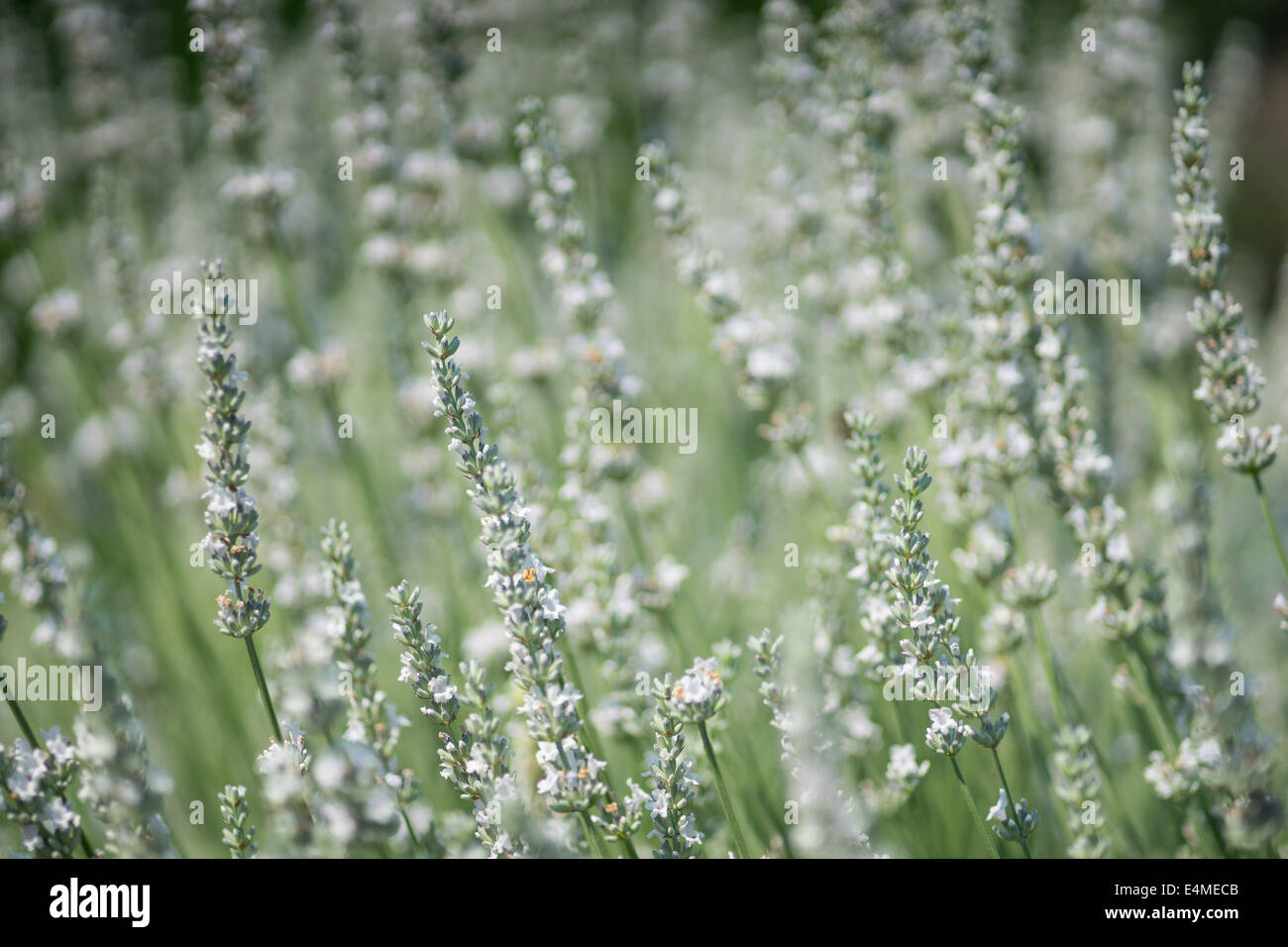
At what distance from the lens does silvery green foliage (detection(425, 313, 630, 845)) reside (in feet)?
5.32

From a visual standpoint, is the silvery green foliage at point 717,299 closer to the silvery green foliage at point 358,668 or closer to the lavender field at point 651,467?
the lavender field at point 651,467

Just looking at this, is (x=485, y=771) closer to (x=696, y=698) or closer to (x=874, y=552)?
(x=696, y=698)

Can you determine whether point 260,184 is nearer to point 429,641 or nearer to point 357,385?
point 357,385

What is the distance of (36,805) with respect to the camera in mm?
1747

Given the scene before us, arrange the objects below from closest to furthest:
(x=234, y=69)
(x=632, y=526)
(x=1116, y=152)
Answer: (x=632, y=526), (x=234, y=69), (x=1116, y=152)

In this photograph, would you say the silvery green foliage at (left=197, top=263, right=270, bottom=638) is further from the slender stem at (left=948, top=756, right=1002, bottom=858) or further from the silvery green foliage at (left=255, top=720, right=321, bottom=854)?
the slender stem at (left=948, top=756, right=1002, bottom=858)

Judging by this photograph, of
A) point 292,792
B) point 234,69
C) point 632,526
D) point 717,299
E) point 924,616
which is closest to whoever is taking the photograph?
point 292,792

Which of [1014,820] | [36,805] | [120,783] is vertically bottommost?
[1014,820]

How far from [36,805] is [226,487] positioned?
72cm

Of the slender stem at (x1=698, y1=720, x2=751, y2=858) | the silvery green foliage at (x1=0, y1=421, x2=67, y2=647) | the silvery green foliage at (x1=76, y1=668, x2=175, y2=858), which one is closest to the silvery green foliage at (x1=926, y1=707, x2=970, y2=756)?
the slender stem at (x1=698, y1=720, x2=751, y2=858)

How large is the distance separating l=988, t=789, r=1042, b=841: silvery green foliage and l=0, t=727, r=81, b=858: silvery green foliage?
1797mm

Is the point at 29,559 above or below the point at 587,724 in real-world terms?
above

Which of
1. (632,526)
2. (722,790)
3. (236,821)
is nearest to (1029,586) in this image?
(722,790)
